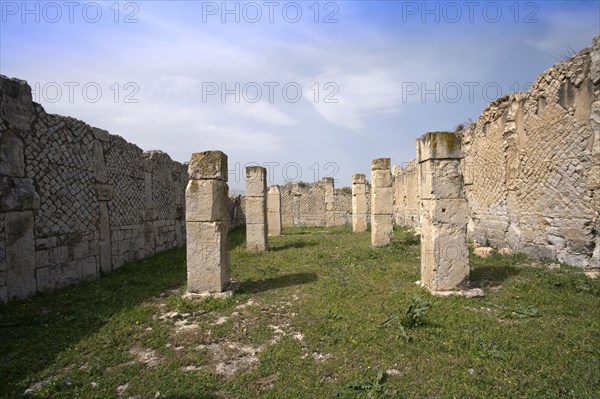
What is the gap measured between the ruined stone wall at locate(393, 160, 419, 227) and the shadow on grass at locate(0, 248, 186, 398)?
11.2m

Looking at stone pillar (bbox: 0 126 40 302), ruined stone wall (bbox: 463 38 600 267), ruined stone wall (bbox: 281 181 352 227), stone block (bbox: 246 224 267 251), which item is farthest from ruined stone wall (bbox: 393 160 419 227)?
stone pillar (bbox: 0 126 40 302)

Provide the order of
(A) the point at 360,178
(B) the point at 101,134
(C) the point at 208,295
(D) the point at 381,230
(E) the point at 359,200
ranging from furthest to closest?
(E) the point at 359,200, (A) the point at 360,178, (D) the point at 381,230, (B) the point at 101,134, (C) the point at 208,295

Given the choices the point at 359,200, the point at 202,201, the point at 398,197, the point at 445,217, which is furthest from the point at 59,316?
the point at 398,197

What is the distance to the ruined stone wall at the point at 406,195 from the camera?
16.0m

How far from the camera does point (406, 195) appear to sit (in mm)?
17766

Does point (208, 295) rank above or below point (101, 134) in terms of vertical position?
below

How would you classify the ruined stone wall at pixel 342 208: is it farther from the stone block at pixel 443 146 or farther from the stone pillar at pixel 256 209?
the stone block at pixel 443 146

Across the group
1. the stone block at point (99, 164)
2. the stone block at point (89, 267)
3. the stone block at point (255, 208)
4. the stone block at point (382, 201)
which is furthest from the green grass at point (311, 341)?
the stone block at point (382, 201)

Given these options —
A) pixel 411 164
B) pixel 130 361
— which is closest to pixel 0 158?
pixel 130 361

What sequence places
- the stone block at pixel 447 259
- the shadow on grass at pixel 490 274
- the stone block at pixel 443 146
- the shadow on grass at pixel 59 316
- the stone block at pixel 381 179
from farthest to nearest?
the stone block at pixel 381 179
the shadow on grass at pixel 490 274
the stone block at pixel 443 146
the stone block at pixel 447 259
the shadow on grass at pixel 59 316

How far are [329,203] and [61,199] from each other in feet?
55.4

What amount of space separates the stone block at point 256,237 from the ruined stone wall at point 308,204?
11.7 meters

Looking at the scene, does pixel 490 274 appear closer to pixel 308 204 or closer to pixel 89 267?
pixel 89 267

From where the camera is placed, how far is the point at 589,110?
6.88m
